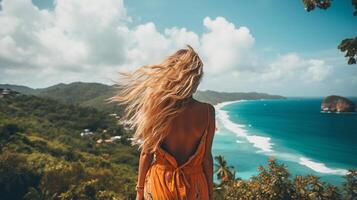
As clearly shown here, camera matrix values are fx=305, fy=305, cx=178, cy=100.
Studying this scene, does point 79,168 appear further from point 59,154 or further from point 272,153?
point 272,153

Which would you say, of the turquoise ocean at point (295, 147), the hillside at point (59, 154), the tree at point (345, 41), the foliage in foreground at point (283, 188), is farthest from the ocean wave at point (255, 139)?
the tree at point (345, 41)

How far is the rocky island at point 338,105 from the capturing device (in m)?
105

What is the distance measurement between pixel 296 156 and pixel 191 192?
2179 inches

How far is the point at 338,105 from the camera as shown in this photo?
108938 mm

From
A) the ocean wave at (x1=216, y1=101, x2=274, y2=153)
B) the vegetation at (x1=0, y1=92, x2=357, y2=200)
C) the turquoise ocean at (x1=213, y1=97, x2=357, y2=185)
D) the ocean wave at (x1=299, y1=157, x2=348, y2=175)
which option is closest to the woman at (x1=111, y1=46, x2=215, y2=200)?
the vegetation at (x1=0, y1=92, x2=357, y2=200)

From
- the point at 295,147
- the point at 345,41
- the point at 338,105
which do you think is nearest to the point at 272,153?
the point at 295,147

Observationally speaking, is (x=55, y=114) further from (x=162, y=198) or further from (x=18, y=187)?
(x=162, y=198)

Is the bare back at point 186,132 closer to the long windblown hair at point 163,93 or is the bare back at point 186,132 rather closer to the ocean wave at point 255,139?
the long windblown hair at point 163,93

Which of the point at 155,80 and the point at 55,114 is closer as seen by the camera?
the point at 155,80

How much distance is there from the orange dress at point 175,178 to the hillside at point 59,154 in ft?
22.2

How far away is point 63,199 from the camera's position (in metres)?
9.36

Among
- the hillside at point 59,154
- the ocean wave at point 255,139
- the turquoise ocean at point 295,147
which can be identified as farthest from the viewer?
the ocean wave at point 255,139

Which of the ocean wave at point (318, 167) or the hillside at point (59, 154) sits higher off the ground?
the hillside at point (59, 154)

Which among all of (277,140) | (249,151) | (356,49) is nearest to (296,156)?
(249,151)
